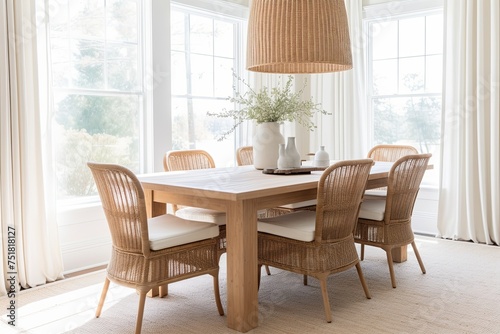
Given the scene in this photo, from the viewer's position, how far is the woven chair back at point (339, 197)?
2662mm

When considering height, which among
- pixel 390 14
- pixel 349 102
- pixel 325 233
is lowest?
pixel 325 233

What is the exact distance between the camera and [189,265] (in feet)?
8.80

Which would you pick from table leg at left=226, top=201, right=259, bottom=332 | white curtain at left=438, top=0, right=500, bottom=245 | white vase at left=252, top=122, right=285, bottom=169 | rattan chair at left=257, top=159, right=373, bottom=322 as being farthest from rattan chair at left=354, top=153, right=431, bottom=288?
white curtain at left=438, top=0, right=500, bottom=245

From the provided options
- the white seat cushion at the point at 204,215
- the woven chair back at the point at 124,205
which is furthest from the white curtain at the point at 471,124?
the woven chair back at the point at 124,205

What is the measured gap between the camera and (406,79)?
5.27 m

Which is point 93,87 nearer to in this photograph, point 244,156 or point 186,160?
point 186,160

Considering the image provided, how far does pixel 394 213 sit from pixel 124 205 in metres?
1.78

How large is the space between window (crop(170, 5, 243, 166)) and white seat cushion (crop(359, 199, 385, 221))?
7.10ft

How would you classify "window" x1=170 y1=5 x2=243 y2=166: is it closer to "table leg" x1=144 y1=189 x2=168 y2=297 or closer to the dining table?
"table leg" x1=144 y1=189 x2=168 y2=297

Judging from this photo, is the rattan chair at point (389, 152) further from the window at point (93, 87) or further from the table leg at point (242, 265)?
the window at point (93, 87)

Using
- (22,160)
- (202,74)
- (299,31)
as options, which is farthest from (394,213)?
(202,74)

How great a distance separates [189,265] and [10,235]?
1.42 m

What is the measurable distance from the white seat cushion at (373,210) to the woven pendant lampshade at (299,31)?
1.00 metres

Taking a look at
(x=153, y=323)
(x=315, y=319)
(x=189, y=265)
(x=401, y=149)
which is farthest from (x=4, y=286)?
(x=401, y=149)
